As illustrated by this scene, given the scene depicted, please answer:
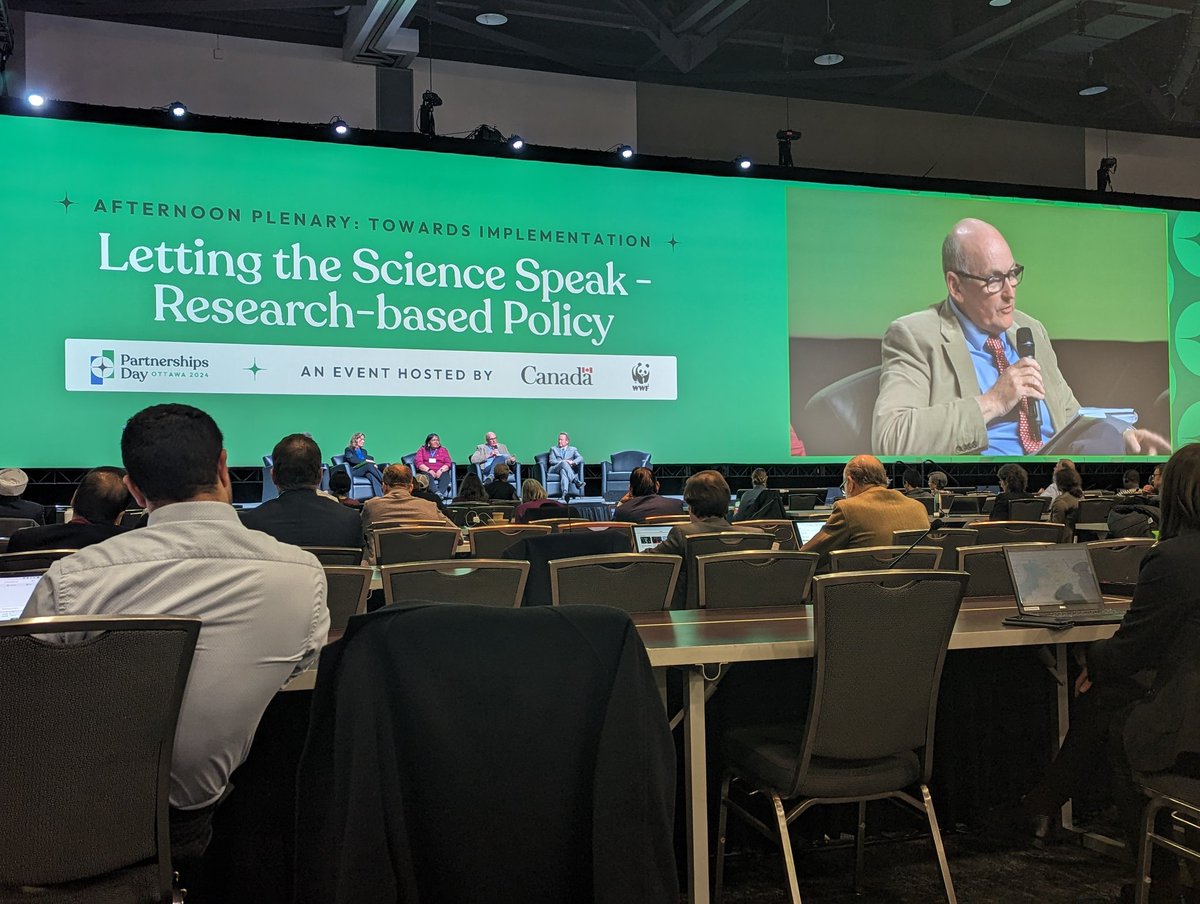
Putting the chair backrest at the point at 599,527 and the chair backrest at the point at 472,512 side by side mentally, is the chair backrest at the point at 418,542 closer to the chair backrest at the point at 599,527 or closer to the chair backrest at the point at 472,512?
the chair backrest at the point at 599,527

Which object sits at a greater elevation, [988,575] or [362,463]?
[362,463]

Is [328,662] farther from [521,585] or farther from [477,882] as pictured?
[521,585]

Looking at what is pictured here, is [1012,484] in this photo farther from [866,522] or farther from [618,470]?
[618,470]

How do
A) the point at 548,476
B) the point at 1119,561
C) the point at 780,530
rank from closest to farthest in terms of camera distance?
the point at 1119,561, the point at 780,530, the point at 548,476

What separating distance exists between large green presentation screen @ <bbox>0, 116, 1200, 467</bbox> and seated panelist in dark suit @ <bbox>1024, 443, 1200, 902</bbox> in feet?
29.1

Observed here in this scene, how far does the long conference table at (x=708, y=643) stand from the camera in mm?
2053

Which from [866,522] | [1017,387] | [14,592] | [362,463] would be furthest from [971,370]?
[14,592]

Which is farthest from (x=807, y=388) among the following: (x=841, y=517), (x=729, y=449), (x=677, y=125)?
(x=841, y=517)

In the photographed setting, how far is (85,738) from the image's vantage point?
1521 millimetres

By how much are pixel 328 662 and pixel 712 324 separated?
424 inches

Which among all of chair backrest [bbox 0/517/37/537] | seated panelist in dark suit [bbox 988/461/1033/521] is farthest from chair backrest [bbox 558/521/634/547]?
seated panelist in dark suit [bbox 988/461/1033/521]

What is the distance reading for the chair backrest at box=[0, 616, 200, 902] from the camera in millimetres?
1465

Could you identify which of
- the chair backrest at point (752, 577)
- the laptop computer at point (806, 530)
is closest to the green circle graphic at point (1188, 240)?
the laptop computer at point (806, 530)

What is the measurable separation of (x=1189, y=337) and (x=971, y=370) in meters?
3.58
